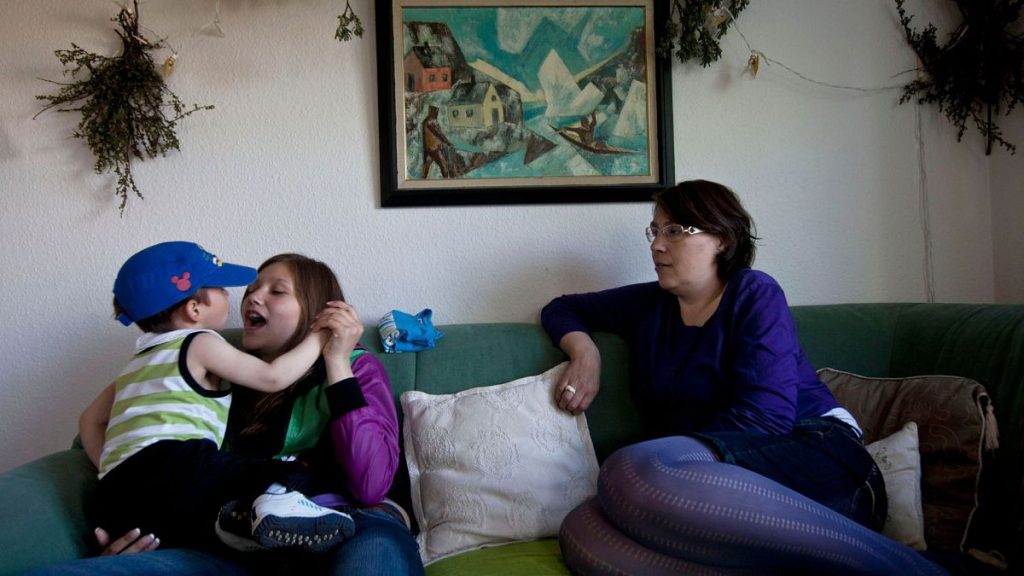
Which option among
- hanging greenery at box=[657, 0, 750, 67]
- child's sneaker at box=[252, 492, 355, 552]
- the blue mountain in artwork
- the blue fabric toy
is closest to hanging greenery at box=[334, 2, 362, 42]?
the blue mountain in artwork

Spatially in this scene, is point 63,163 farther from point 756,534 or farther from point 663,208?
point 756,534

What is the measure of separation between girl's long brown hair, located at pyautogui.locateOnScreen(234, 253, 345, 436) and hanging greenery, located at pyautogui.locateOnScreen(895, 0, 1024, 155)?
189cm

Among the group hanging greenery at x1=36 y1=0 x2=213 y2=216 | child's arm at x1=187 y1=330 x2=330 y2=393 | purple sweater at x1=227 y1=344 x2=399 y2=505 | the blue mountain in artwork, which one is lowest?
purple sweater at x1=227 y1=344 x2=399 y2=505

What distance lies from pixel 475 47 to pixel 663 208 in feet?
2.55

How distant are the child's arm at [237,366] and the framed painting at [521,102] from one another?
2.38 ft

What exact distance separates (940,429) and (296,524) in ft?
4.63

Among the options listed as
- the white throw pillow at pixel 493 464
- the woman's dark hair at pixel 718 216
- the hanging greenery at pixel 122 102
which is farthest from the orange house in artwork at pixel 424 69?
the white throw pillow at pixel 493 464

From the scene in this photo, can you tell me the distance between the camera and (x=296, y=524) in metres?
1.16

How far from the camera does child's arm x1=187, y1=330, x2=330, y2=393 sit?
53.4 inches

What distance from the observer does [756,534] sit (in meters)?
1.21

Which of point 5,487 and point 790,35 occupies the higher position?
point 790,35

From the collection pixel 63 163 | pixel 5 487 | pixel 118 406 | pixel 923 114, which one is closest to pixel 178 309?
pixel 118 406

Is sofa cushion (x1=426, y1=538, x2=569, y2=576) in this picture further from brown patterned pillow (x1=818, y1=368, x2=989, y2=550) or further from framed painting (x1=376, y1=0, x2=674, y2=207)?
framed painting (x1=376, y1=0, x2=674, y2=207)

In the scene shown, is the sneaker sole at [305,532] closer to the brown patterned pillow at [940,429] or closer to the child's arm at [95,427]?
the child's arm at [95,427]
